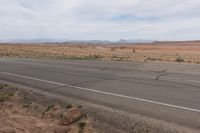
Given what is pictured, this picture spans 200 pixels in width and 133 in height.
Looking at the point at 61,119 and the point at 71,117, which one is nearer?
the point at 71,117

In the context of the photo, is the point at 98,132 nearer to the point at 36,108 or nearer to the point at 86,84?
the point at 36,108

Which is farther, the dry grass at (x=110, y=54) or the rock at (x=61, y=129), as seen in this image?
the dry grass at (x=110, y=54)

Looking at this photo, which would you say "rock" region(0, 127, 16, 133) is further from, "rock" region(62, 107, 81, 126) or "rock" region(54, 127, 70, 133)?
"rock" region(62, 107, 81, 126)

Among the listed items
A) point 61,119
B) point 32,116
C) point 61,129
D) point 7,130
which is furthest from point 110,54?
point 7,130

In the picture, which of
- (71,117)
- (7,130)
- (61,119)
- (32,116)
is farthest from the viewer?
Result: (32,116)

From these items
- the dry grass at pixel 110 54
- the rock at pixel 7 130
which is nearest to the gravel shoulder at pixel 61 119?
the rock at pixel 7 130

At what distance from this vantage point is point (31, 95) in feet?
37.1

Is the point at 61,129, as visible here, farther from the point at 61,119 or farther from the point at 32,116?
the point at 32,116

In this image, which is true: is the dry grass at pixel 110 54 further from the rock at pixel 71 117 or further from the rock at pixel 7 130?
the rock at pixel 7 130

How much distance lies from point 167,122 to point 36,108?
13.2ft

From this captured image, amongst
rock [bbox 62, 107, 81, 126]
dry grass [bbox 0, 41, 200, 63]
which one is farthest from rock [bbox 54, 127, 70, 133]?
dry grass [bbox 0, 41, 200, 63]

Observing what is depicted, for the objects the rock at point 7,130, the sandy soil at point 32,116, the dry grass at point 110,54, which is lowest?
the dry grass at point 110,54

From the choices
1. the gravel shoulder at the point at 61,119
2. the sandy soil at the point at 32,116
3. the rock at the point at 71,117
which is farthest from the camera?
the rock at the point at 71,117

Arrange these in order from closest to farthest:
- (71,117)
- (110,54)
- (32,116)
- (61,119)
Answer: (71,117)
(61,119)
(32,116)
(110,54)
